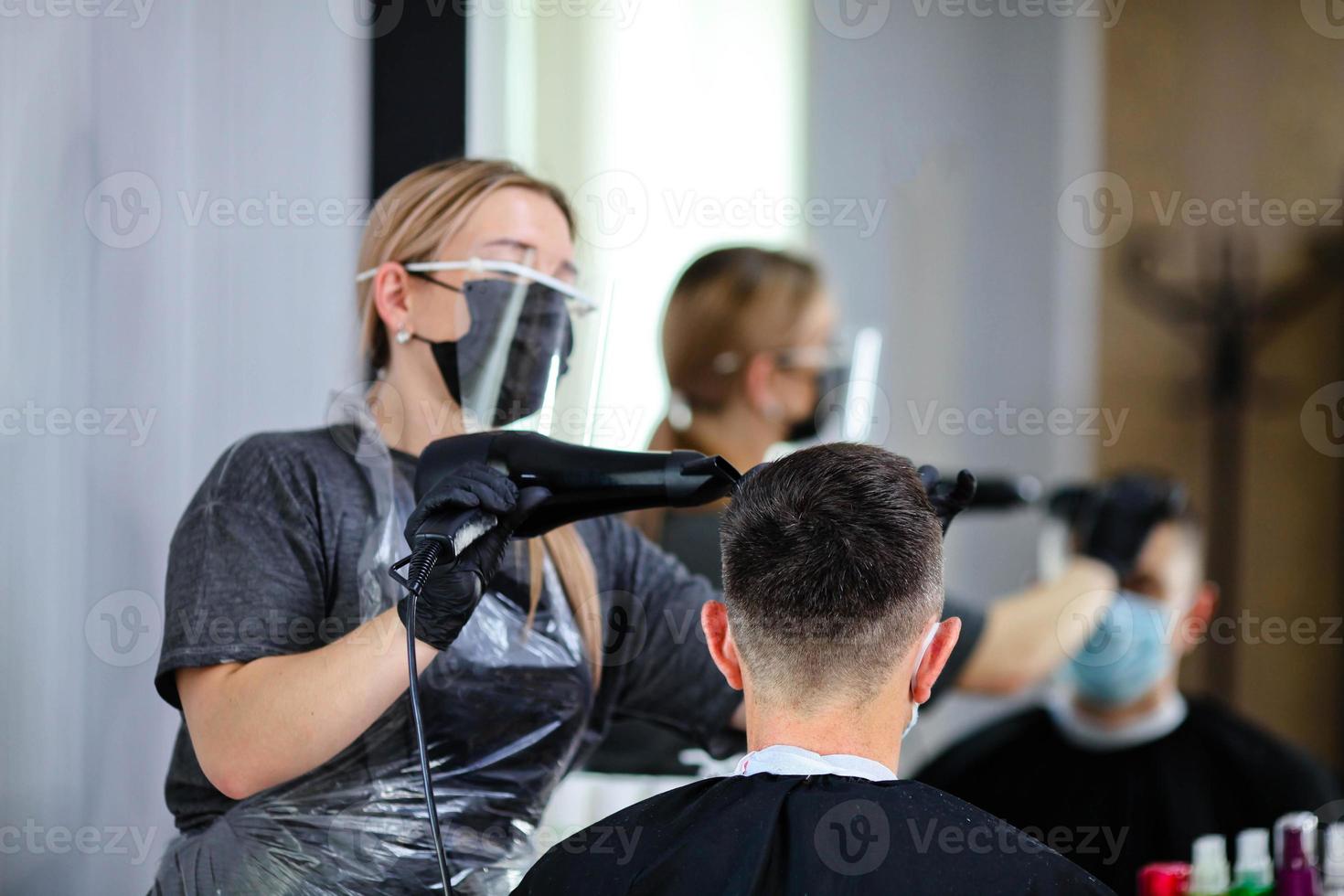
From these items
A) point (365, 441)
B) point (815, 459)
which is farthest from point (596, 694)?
point (815, 459)

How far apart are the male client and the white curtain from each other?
0.61m

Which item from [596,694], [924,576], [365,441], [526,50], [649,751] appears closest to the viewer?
[924,576]

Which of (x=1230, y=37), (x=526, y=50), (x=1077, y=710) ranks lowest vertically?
(x=1077, y=710)

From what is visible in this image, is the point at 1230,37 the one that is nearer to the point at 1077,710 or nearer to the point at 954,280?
the point at 954,280

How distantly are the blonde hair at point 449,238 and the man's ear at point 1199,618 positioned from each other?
162 cm

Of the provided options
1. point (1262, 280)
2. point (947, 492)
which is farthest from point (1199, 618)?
point (947, 492)

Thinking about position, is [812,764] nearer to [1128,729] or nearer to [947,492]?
[947,492]

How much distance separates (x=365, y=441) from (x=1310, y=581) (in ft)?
7.86

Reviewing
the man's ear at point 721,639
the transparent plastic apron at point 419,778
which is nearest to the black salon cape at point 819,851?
the man's ear at point 721,639

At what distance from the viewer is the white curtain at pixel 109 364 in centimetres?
132

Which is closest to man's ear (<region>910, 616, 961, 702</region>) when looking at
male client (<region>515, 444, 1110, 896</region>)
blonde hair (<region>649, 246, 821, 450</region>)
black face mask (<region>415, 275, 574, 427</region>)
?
male client (<region>515, 444, 1110, 896</region>)

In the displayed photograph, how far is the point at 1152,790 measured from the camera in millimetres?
2348

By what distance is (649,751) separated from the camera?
188 cm

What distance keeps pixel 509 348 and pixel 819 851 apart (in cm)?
62
